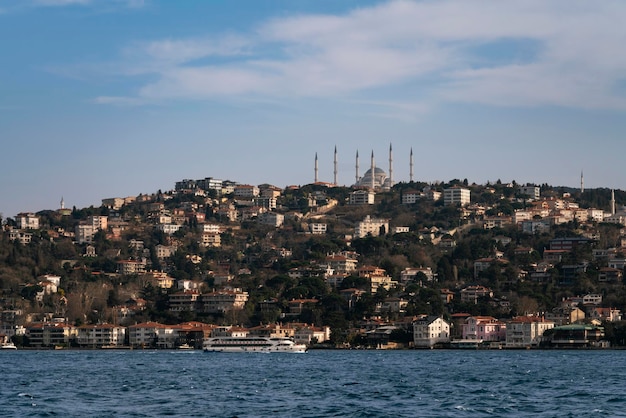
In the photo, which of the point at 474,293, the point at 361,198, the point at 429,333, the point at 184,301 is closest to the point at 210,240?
the point at 361,198

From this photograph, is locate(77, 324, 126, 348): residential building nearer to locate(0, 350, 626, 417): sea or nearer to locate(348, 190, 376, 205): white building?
locate(0, 350, 626, 417): sea

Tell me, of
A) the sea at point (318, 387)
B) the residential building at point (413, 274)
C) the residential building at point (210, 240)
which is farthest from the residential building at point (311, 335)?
the residential building at point (210, 240)

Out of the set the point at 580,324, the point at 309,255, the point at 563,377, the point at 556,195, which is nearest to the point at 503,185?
the point at 556,195

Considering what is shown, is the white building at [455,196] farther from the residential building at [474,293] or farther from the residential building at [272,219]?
the residential building at [474,293]

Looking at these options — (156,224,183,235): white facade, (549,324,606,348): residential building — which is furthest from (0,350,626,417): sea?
(156,224,183,235): white facade

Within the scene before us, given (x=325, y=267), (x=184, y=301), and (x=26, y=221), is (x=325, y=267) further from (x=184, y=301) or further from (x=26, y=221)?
(x=26, y=221)

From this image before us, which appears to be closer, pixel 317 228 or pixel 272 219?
pixel 317 228
